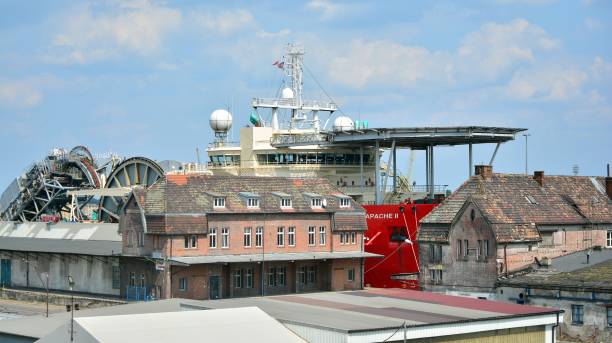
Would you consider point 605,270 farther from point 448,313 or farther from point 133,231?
point 133,231

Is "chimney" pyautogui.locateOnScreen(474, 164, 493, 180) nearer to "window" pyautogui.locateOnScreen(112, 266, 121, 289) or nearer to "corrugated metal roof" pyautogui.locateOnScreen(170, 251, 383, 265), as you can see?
"corrugated metal roof" pyautogui.locateOnScreen(170, 251, 383, 265)

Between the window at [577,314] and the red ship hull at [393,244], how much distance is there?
70.5 ft

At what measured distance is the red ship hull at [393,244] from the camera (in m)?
81.7

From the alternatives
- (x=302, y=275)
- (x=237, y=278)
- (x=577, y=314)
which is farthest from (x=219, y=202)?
(x=577, y=314)

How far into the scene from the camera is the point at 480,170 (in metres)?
74.4

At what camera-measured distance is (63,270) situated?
273 feet

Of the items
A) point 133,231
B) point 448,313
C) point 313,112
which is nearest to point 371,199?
point 313,112

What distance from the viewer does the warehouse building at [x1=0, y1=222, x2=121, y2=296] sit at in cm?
7821

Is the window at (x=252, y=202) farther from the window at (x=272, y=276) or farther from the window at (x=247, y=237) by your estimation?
the window at (x=272, y=276)

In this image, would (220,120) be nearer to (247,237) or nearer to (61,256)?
(61,256)

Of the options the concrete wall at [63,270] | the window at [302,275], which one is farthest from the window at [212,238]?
the concrete wall at [63,270]

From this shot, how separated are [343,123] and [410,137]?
1441 centimetres

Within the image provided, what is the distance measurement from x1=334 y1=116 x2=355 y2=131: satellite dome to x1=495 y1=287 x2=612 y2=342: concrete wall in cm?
3738

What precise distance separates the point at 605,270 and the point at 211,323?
25587 millimetres
